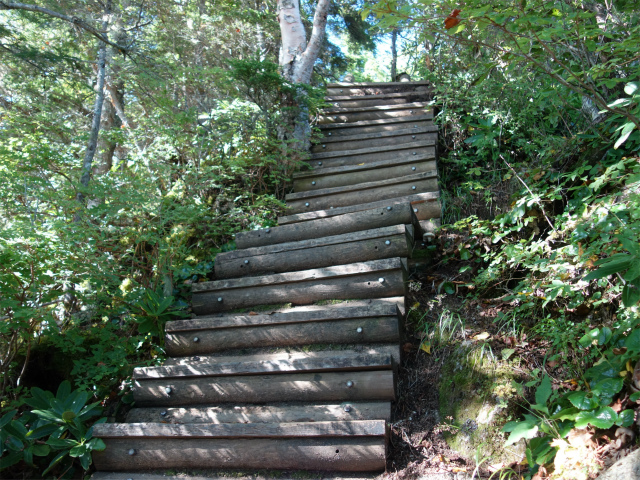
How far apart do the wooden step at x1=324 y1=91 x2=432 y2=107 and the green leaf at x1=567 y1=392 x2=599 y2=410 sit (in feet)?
18.9

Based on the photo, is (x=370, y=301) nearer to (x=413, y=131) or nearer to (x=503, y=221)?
(x=503, y=221)

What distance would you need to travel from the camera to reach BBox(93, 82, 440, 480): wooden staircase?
2656 millimetres

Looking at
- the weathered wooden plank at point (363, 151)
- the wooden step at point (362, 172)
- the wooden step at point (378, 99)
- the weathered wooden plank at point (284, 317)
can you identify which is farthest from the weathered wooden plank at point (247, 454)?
the wooden step at point (378, 99)

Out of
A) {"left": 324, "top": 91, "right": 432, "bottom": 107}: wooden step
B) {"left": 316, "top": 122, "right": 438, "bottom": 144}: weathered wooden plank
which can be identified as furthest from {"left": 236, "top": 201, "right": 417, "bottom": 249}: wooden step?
{"left": 324, "top": 91, "right": 432, "bottom": 107}: wooden step

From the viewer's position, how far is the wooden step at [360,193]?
4738 mm

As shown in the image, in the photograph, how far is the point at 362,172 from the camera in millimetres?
5312

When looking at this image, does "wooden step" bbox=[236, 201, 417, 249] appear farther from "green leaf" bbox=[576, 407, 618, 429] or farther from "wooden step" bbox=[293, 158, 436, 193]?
"green leaf" bbox=[576, 407, 618, 429]

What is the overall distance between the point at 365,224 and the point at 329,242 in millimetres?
439

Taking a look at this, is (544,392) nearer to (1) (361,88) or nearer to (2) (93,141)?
(2) (93,141)

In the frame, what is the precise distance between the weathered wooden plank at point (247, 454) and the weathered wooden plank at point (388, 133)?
4.17 meters

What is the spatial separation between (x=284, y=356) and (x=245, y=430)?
2.15 feet

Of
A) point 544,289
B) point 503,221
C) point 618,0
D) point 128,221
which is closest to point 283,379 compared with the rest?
point 544,289

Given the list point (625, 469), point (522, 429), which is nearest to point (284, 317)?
point (522, 429)

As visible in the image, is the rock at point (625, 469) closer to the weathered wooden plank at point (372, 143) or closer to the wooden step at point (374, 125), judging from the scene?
the weathered wooden plank at point (372, 143)
